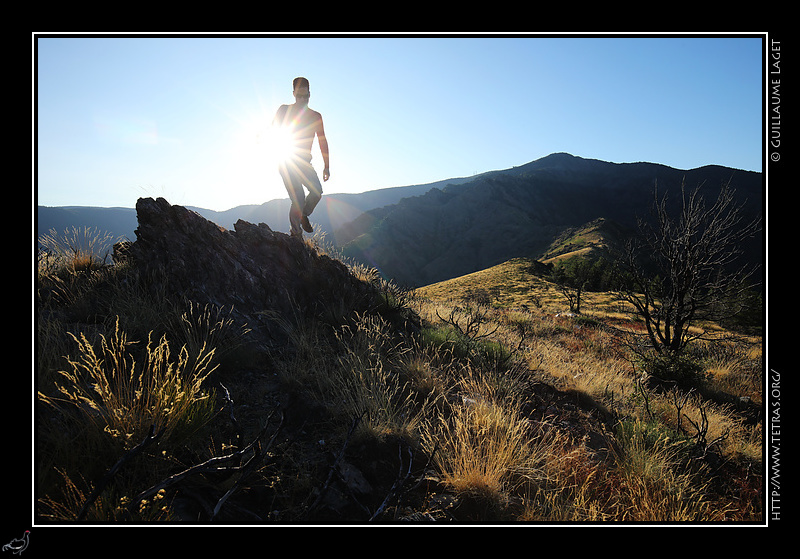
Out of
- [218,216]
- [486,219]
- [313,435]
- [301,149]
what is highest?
[218,216]

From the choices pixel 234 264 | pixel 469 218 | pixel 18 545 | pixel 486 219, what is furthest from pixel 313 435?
pixel 469 218

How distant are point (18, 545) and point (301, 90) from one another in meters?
6.08

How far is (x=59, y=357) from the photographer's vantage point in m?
2.49

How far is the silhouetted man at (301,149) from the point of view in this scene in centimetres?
565

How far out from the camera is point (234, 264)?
195 inches

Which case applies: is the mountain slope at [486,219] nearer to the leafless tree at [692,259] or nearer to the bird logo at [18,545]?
the leafless tree at [692,259]

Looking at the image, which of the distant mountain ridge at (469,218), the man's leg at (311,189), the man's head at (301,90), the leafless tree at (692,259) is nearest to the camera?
the man's head at (301,90)

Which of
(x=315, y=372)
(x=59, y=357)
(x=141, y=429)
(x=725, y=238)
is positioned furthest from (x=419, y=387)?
(x=725, y=238)

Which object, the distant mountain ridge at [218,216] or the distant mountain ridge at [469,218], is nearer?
the distant mountain ridge at [218,216]

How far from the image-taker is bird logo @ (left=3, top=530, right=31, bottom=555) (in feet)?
5.15

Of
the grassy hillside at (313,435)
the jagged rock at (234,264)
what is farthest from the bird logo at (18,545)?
the jagged rock at (234,264)

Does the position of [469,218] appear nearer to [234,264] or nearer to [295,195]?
[295,195]

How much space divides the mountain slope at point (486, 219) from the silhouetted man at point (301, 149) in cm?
8878
